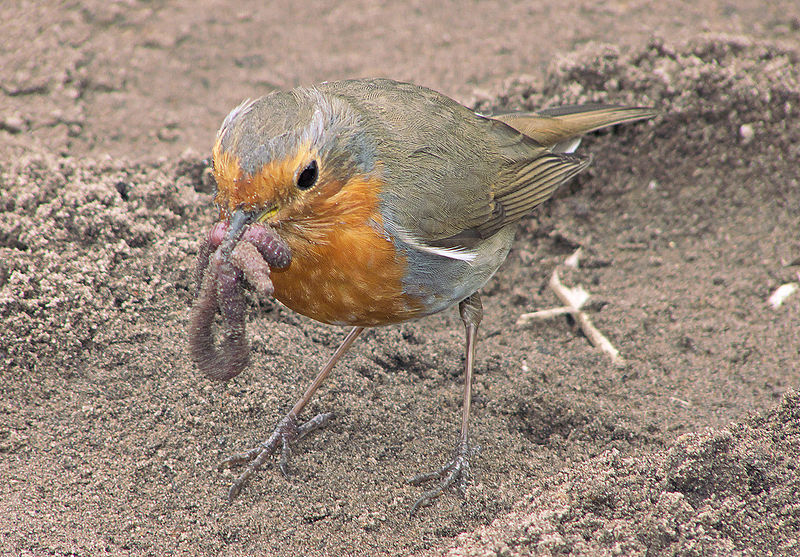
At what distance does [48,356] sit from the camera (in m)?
3.67

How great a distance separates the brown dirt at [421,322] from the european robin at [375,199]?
231 millimetres

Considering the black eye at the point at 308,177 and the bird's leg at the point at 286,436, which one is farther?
the bird's leg at the point at 286,436

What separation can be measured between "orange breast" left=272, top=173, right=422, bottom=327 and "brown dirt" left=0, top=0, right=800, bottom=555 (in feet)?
2.45

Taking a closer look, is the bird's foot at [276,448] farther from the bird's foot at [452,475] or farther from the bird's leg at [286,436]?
the bird's foot at [452,475]

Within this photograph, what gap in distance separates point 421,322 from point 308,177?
69.1 inches

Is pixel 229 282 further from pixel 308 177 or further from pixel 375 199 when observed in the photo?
pixel 375 199

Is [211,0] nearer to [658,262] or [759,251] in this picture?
[658,262]

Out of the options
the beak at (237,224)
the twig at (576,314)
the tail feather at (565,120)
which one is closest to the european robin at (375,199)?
the beak at (237,224)

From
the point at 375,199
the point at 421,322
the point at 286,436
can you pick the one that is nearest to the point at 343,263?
the point at 375,199

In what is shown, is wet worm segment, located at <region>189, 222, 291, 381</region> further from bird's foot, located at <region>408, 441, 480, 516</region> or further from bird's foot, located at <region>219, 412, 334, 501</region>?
bird's foot, located at <region>408, 441, 480, 516</region>

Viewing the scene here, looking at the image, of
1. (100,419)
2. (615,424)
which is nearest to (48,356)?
(100,419)

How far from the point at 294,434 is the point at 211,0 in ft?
14.5

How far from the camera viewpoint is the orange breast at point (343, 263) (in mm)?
3041

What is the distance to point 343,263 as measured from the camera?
3.12m
